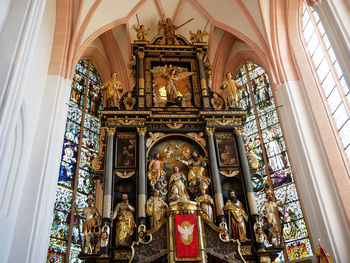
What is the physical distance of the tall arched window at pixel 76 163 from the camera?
10.9 meters

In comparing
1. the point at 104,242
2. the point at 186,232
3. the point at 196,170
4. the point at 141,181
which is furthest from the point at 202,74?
the point at 104,242

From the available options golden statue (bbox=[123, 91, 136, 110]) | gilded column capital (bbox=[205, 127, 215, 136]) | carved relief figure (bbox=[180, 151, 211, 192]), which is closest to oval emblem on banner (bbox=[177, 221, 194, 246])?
carved relief figure (bbox=[180, 151, 211, 192])

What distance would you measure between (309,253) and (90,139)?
7975 mm

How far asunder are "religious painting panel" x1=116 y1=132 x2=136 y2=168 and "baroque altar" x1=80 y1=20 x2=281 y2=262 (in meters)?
0.03

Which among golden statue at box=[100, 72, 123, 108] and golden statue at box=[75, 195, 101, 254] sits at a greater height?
golden statue at box=[100, 72, 123, 108]

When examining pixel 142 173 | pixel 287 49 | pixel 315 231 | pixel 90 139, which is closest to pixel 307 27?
pixel 287 49

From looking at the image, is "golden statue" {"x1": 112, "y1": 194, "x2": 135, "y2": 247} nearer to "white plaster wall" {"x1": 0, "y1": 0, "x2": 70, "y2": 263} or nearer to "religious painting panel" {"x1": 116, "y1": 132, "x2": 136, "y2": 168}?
"religious painting panel" {"x1": 116, "y1": 132, "x2": 136, "y2": 168}

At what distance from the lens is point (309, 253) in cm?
1067

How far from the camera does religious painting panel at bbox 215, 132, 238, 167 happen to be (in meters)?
10.2

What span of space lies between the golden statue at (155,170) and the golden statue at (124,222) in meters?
0.82

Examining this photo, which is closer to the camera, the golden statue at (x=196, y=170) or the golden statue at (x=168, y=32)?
the golden statue at (x=196, y=170)

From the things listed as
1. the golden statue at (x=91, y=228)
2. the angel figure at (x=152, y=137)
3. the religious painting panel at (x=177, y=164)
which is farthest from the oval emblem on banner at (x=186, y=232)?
the angel figure at (x=152, y=137)

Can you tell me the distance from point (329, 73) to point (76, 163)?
8394 millimetres

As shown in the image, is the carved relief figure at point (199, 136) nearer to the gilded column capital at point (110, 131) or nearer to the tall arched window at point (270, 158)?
the tall arched window at point (270, 158)
